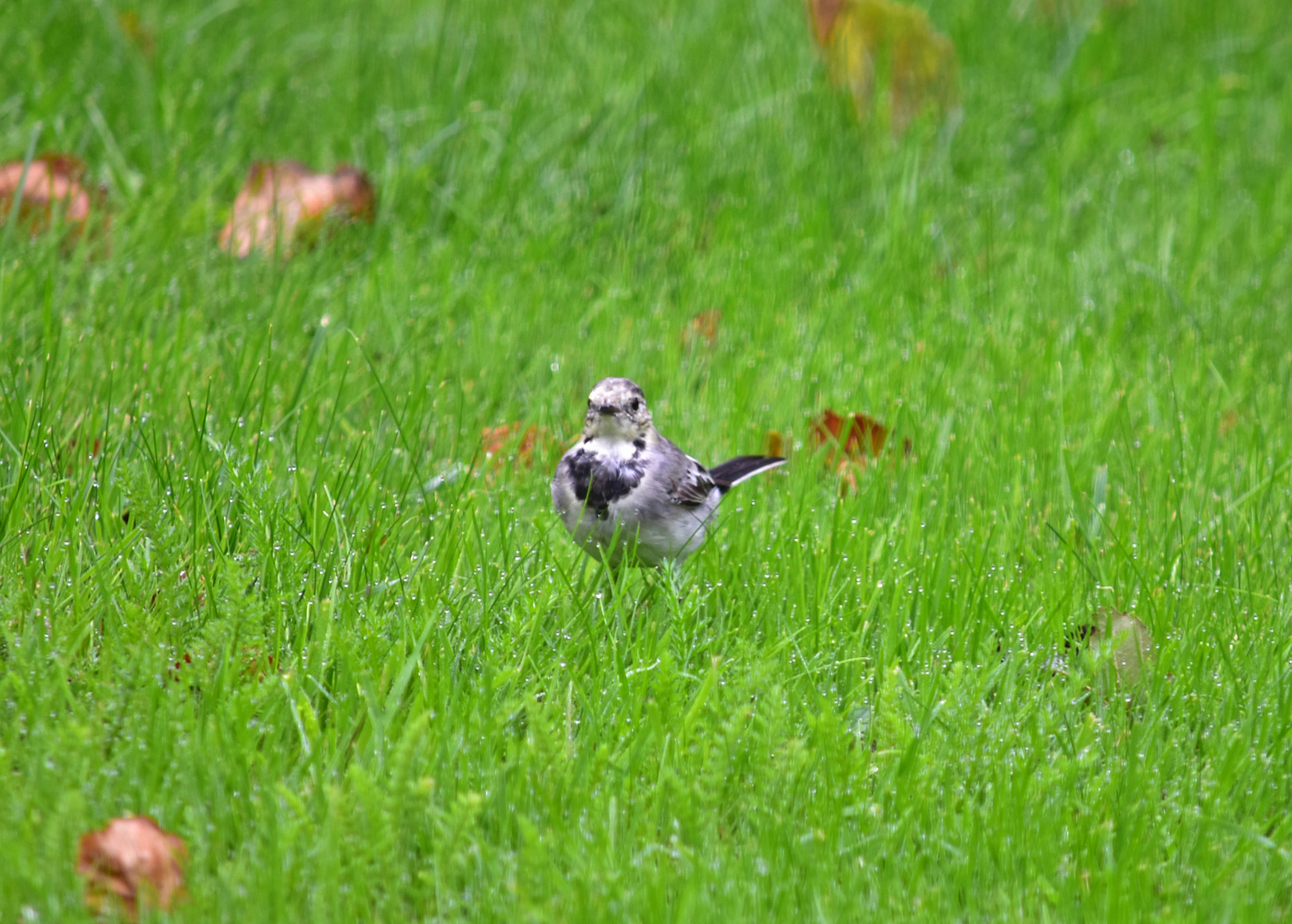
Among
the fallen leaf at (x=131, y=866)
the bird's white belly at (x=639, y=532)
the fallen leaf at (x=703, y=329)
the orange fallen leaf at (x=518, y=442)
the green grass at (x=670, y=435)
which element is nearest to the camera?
the fallen leaf at (x=131, y=866)

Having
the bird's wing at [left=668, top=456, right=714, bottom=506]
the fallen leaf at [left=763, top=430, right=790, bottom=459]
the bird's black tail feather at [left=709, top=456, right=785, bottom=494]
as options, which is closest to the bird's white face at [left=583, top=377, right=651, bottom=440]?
the bird's wing at [left=668, top=456, right=714, bottom=506]

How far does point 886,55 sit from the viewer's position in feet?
21.6

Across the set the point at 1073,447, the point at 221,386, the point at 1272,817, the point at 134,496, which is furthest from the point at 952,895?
the point at 221,386

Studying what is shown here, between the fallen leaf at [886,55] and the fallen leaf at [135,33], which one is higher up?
the fallen leaf at [886,55]

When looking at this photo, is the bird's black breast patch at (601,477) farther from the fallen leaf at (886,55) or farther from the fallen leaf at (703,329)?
the fallen leaf at (886,55)

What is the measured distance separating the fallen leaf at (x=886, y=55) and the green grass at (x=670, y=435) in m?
0.22

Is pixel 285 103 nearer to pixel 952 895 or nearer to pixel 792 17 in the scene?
pixel 792 17

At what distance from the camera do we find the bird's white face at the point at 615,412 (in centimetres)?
374

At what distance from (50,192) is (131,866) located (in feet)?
11.7

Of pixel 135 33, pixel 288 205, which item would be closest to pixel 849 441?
pixel 288 205

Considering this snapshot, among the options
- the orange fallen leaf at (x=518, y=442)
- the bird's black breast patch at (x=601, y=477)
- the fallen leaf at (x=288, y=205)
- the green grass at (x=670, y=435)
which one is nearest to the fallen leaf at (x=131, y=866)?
the green grass at (x=670, y=435)

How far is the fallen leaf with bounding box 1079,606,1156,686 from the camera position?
3.21m

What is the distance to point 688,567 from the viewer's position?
3.73 m

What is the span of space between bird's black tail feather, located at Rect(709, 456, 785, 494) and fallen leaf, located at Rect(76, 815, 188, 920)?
2146mm
